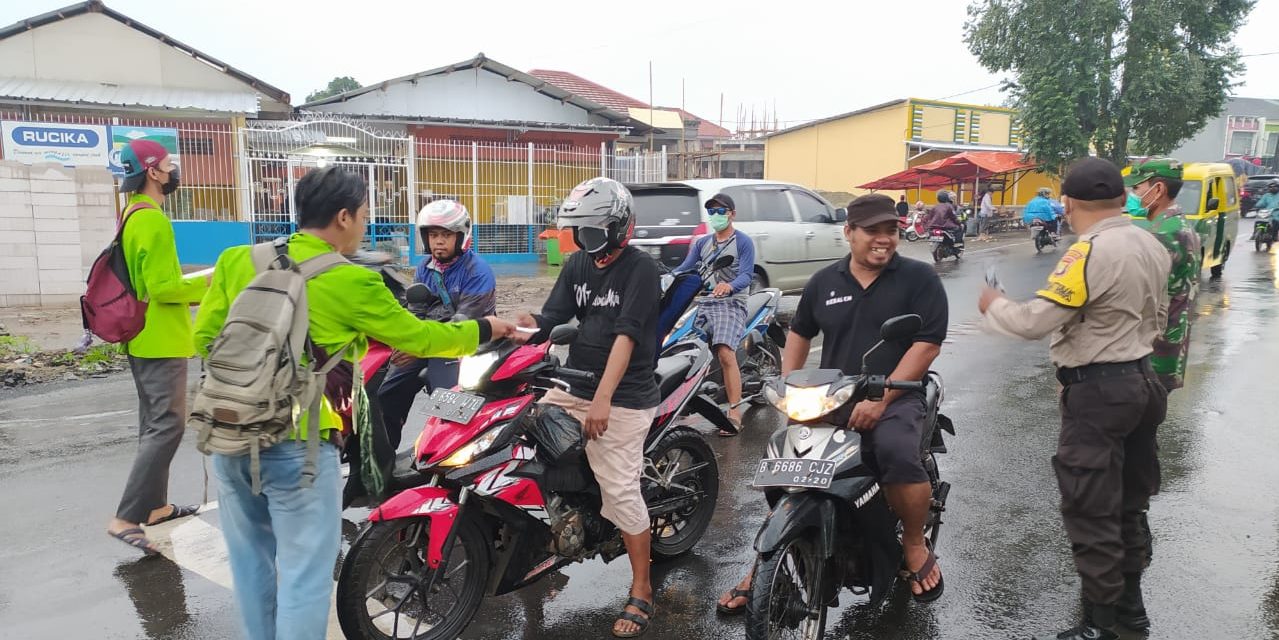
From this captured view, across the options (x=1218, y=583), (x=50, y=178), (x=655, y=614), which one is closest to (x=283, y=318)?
(x=655, y=614)

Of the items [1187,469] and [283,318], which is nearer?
[283,318]

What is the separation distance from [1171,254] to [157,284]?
523 cm

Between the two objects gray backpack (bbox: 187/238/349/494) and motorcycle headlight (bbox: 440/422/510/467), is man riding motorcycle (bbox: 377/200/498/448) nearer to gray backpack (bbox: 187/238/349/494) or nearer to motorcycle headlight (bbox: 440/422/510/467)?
motorcycle headlight (bbox: 440/422/510/467)

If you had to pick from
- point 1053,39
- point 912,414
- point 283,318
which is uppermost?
point 1053,39

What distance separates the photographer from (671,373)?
14.0ft

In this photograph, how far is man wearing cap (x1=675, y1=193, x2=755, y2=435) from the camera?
6.50m

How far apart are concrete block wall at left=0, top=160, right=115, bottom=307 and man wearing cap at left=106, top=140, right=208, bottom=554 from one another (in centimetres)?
853

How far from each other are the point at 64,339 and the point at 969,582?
386 inches

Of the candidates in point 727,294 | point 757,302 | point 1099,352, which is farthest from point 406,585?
point 757,302

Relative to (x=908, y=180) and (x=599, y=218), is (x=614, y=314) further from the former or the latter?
(x=908, y=180)

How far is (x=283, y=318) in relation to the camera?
8.37 feet

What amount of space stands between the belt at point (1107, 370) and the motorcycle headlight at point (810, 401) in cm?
90

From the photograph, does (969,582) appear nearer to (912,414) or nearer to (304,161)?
(912,414)

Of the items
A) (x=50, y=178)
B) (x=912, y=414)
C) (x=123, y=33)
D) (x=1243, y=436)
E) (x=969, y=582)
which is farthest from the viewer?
(x=123, y=33)
